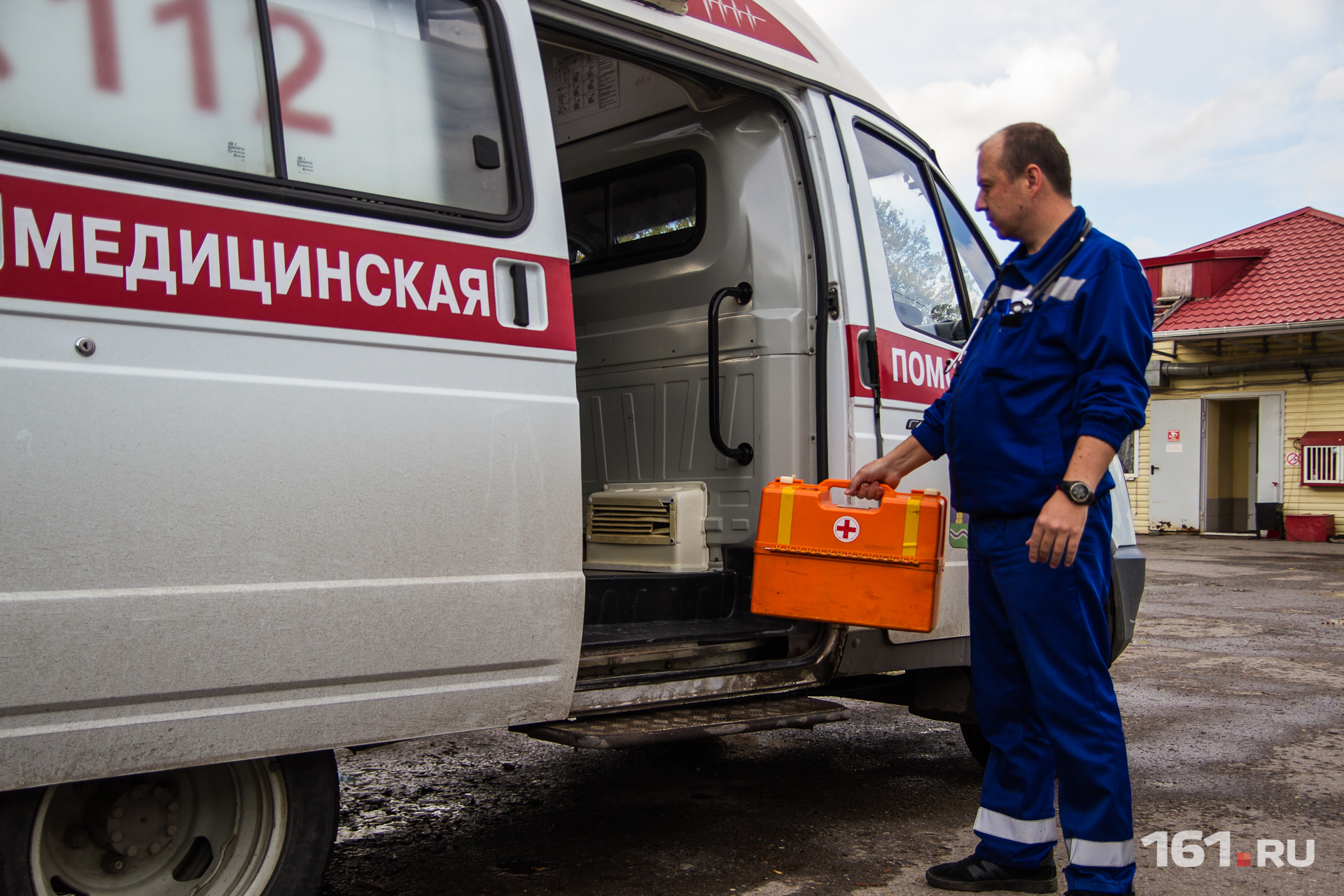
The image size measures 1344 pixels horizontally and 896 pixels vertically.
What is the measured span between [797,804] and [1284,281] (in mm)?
17866

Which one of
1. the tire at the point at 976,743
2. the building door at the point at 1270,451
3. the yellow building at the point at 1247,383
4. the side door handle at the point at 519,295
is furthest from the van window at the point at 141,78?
the building door at the point at 1270,451

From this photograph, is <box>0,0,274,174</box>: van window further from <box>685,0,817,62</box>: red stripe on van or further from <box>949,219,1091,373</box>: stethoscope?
<box>949,219,1091,373</box>: stethoscope

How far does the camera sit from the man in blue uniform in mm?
2688

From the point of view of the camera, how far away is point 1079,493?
2639mm

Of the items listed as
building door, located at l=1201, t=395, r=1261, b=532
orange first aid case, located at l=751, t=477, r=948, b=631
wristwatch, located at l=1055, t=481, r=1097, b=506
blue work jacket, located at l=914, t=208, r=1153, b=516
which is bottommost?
building door, located at l=1201, t=395, r=1261, b=532

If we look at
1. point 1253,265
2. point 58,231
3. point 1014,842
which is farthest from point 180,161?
point 1253,265

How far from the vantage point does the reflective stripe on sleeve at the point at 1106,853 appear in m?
2.68

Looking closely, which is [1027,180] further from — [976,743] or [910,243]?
[976,743]

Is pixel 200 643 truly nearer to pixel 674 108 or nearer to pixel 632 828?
pixel 632 828

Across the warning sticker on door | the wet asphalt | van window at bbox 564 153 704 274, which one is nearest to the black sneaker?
the wet asphalt

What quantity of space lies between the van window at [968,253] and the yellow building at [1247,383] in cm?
1345

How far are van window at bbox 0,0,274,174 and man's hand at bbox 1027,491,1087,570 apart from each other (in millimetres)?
1905

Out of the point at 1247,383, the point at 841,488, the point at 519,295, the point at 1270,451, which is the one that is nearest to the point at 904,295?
the point at 841,488

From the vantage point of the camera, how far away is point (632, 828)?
367 cm
